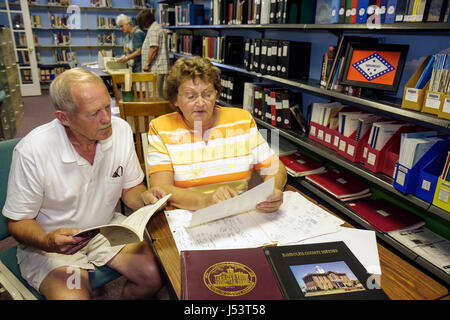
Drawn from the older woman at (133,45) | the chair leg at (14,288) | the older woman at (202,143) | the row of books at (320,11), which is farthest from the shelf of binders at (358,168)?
the older woman at (133,45)

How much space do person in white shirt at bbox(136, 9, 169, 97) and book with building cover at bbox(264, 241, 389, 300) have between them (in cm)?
396

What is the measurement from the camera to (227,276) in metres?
0.79

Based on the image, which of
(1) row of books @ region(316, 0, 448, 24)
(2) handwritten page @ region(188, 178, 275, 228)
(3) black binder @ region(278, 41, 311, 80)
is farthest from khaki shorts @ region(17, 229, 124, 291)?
(3) black binder @ region(278, 41, 311, 80)

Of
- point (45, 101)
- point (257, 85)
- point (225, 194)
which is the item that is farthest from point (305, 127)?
point (45, 101)

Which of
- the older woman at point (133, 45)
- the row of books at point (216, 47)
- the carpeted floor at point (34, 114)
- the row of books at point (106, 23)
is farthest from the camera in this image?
the row of books at point (106, 23)

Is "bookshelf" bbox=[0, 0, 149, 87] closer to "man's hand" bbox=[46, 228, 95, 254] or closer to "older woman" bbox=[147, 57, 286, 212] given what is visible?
"older woman" bbox=[147, 57, 286, 212]

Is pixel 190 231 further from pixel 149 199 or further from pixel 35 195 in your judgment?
pixel 35 195

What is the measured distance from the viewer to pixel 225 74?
3.67 m

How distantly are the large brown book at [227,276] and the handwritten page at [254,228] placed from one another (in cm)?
7

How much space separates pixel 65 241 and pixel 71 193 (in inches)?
10.3

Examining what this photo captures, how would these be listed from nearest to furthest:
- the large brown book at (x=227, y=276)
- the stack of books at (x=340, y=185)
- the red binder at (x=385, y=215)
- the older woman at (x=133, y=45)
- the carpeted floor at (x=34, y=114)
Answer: the large brown book at (x=227, y=276), the red binder at (x=385, y=215), the stack of books at (x=340, y=185), the carpeted floor at (x=34, y=114), the older woman at (x=133, y=45)

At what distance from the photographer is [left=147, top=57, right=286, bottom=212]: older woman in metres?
1.42

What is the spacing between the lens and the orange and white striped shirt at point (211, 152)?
4.66 ft

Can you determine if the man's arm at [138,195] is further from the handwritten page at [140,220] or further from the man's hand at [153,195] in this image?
the handwritten page at [140,220]
